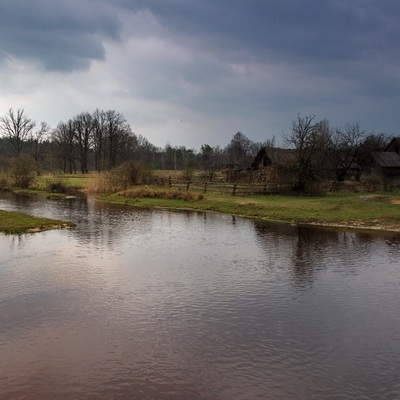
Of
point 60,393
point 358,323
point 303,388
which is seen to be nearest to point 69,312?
point 60,393

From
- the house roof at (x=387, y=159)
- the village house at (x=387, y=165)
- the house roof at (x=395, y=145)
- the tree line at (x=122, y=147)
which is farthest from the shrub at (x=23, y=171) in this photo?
the house roof at (x=395, y=145)

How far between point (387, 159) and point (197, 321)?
5889cm

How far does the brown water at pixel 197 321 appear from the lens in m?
8.03

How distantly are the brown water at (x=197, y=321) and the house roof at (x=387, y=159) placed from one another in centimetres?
4403

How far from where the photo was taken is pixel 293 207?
1336 inches

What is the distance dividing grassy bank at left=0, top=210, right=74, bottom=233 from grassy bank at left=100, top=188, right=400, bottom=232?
44.9 ft

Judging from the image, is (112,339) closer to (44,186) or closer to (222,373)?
(222,373)

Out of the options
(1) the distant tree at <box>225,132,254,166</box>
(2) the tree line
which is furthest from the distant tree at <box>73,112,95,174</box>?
(1) the distant tree at <box>225,132,254,166</box>

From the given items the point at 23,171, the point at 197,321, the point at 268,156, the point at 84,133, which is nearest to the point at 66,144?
the point at 84,133

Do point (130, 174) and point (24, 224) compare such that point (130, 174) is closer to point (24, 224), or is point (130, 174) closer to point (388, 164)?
point (24, 224)

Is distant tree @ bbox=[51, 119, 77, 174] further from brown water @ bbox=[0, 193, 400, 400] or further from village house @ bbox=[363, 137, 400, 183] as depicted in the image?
brown water @ bbox=[0, 193, 400, 400]

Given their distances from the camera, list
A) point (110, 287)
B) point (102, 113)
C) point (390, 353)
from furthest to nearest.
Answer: point (102, 113) < point (110, 287) < point (390, 353)

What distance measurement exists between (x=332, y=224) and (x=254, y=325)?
19334mm

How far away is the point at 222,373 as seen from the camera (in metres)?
8.39
